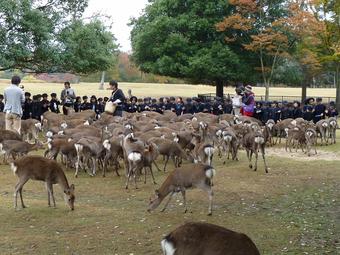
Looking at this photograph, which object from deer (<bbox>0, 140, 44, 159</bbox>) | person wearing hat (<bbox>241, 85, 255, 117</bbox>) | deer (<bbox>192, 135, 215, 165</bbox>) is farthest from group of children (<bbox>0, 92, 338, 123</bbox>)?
deer (<bbox>192, 135, 215, 165</bbox>)

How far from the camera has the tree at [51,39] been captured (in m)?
21.3

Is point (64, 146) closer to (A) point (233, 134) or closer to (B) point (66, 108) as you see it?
(A) point (233, 134)

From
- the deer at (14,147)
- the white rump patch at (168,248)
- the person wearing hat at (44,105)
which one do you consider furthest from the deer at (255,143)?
the person wearing hat at (44,105)

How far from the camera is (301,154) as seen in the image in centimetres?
1766

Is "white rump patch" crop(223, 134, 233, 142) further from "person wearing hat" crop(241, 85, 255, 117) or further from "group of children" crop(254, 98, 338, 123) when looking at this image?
"group of children" crop(254, 98, 338, 123)

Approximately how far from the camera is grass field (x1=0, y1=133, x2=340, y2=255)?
316 inches

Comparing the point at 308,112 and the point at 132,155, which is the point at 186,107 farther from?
the point at 132,155

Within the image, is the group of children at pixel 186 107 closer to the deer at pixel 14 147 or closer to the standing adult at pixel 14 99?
the standing adult at pixel 14 99

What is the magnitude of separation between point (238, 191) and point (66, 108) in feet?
44.6

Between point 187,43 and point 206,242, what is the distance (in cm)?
3136

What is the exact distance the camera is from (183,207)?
10.4m

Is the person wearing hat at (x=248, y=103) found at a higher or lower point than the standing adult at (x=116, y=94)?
lower

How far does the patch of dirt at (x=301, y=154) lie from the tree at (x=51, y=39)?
9840mm

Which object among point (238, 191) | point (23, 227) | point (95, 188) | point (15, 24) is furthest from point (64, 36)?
point (23, 227)
